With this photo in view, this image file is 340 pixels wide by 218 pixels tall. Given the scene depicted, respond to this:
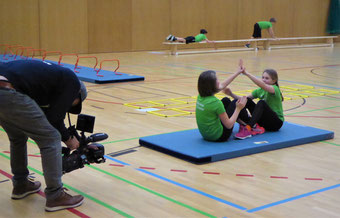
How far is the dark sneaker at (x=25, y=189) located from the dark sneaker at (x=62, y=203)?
0.36 metres

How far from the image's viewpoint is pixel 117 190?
425 cm

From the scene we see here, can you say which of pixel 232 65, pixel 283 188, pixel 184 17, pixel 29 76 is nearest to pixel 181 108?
pixel 283 188

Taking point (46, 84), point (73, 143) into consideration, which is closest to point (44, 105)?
point (46, 84)

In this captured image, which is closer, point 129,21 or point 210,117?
point 210,117

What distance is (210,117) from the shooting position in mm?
5332

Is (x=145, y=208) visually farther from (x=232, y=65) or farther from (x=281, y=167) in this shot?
(x=232, y=65)

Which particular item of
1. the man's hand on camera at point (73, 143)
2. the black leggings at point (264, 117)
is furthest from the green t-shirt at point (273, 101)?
the man's hand on camera at point (73, 143)

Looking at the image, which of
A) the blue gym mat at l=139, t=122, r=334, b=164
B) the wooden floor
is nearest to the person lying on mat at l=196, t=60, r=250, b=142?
the blue gym mat at l=139, t=122, r=334, b=164

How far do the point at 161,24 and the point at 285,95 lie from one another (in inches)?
445

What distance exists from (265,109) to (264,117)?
0.31 ft

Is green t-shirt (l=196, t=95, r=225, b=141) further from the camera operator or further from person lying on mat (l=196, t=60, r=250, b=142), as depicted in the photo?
the camera operator

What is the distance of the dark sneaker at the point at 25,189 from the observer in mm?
3996

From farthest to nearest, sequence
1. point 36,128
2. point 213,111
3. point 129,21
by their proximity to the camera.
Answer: point 129,21 < point 213,111 < point 36,128

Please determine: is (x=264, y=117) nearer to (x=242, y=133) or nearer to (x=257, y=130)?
(x=257, y=130)
